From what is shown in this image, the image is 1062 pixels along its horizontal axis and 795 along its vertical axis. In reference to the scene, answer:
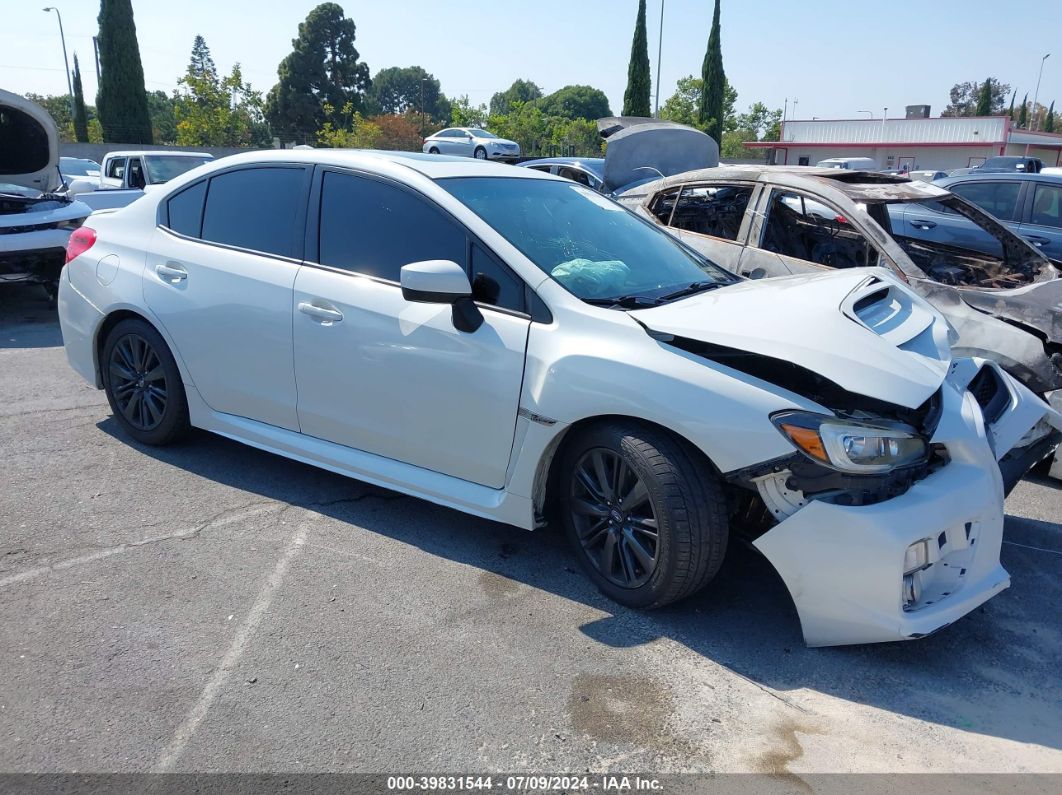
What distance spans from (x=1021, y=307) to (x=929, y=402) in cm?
258

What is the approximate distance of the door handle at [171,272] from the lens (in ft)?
14.6

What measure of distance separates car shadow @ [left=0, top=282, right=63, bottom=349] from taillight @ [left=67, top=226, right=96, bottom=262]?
201 cm

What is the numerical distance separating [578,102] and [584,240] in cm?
11599

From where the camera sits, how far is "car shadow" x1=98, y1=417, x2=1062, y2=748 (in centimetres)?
291

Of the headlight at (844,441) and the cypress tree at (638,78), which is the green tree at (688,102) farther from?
the headlight at (844,441)

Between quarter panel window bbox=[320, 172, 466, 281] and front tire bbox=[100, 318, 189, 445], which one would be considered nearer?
quarter panel window bbox=[320, 172, 466, 281]

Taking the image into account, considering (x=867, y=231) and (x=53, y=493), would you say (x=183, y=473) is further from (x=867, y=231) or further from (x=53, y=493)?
(x=867, y=231)

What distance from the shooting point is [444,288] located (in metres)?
3.39

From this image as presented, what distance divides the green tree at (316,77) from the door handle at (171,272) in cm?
6069

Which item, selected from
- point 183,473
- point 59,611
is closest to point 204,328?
point 183,473

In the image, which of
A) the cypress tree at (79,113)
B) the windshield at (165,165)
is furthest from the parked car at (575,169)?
the cypress tree at (79,113)

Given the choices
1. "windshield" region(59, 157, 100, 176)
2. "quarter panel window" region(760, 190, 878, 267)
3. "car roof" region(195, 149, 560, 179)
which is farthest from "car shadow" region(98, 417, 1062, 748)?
"windshield" region(59, 157, 100, 176)

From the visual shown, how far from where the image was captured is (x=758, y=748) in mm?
2629

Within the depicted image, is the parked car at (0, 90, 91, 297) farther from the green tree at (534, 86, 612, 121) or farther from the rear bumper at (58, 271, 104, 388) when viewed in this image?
the green tree at (534, 86, 612, 121)
